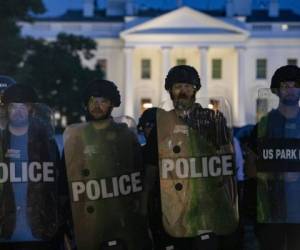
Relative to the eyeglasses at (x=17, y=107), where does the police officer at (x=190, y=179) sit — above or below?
below

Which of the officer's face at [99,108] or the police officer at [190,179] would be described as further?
the officer's face at [99,108]

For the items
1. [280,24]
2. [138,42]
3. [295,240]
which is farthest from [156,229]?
[280,24]

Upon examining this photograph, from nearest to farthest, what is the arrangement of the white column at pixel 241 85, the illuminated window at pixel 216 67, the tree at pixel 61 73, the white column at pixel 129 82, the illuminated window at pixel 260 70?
the tree at pixel 61 73, the white column at pixel 241 85, the white column at pixel 129 82, the illuminated window at pixel 260 70, the illuminated window at pixel 216 67

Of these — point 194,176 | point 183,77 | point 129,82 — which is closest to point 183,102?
point 183,77

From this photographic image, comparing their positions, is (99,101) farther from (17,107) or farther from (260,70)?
(260,70)

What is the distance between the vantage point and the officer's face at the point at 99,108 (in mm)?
4188

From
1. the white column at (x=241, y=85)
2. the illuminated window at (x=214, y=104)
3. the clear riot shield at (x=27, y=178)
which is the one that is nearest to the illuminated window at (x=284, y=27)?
the white column at (x=241, y=85)

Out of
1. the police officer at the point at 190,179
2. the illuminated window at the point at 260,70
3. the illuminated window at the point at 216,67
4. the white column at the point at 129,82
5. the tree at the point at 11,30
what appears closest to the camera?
the police officer at the point at 190,179

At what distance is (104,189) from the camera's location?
13.5 feet

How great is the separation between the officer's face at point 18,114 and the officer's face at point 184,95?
98 centimetres

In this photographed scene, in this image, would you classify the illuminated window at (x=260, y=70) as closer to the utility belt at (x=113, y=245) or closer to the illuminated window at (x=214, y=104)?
the illuminated window at (x=214, y=104)

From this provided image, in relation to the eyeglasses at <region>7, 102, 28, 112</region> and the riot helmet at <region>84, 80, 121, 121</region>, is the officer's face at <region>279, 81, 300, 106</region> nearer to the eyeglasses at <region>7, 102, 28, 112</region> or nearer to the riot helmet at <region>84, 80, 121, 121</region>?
the riot helmet at <region>84, 80, 121, 121</region>

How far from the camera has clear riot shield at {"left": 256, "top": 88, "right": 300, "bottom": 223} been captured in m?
4.24

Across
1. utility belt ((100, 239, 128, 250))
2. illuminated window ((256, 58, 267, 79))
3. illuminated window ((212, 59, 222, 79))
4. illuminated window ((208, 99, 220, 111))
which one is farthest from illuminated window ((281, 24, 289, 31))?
utility belt ((100, 239, 128, 250))
